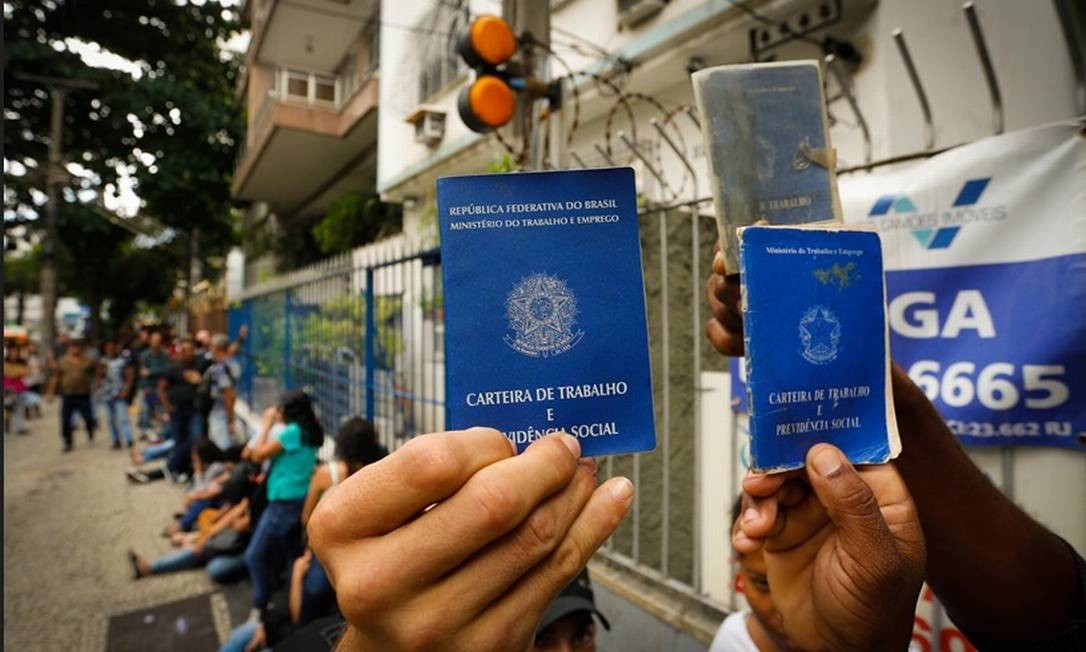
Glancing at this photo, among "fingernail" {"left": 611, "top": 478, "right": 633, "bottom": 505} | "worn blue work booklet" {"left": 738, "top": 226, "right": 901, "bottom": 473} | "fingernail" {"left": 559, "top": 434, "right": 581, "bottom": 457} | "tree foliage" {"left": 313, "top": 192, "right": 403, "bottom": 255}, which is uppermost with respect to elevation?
"tree foliage" {"left": 313, "top": 192, "right": 403, "bottom": 255}

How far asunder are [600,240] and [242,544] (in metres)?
4.95

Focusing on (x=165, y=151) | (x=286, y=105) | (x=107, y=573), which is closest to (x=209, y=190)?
(x=165, y=151)

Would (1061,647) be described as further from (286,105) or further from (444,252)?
(286,105)

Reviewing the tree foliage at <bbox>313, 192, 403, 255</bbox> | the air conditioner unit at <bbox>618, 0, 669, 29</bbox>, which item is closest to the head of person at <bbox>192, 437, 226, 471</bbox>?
the tree foliage at <bbox>313, 192, 403, 255</bbox>

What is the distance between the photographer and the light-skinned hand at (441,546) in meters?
0.75

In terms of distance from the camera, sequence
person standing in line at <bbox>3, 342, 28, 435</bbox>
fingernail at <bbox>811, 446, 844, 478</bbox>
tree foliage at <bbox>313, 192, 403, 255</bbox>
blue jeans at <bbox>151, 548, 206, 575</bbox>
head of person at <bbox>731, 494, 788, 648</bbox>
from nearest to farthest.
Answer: fingernail at <bbox>811, 446, 844, 478</bbox> < head of person at <bbox>731, 494, 788, 648</bbox> < blue jeans at <bbox>151, 548, 206, 575</bbox> < tree foliage at <bbox>313, 192, 403, 255</bbox> < person standing in line at <bbox>3, 342, 28, 435</bbox>

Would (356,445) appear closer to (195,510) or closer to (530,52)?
(530,52)

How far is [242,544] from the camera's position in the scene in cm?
484

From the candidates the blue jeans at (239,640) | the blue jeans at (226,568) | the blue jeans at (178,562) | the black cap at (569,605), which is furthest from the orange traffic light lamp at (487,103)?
the blue jeans at (178,562)

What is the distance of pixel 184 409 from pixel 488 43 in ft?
22.9

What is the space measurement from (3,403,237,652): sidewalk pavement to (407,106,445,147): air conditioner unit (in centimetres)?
534

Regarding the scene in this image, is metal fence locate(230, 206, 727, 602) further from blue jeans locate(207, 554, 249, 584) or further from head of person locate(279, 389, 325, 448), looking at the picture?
blue jeans locate(207, 554, 249, 584)

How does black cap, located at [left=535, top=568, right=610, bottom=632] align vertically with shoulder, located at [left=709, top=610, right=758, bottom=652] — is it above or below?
above

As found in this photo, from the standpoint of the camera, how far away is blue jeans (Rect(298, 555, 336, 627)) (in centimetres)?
333
